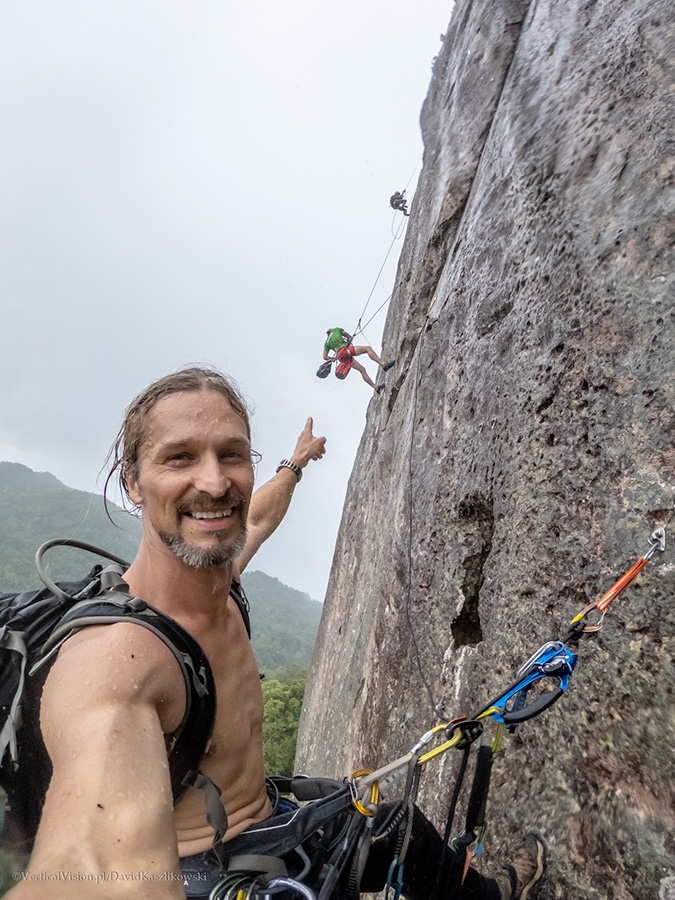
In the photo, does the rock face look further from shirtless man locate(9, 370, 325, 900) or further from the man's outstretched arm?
shirtless man locate(9, 370, 325, 900)

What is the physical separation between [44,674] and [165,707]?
1.21ft

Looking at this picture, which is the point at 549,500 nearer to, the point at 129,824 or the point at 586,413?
the point at 586,413

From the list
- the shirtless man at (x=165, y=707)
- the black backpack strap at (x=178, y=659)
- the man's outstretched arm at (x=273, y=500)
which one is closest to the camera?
the shirtless man at (x=165, y=707)

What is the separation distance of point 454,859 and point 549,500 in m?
1.61

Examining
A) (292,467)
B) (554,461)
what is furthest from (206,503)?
(292,467)

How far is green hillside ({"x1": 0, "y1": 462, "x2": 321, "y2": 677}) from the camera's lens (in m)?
60.8

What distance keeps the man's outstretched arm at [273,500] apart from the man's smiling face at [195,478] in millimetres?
1153

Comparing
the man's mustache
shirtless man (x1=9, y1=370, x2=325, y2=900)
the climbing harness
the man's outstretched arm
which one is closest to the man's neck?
shirtless man (x1=9, y1=370, x2=325, y2=900)

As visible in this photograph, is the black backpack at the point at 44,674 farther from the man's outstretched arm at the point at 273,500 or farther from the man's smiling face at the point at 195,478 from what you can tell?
the man's outstretched arm at the point at 273,500

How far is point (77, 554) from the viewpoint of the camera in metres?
78.2

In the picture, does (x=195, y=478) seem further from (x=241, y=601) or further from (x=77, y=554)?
(x=77, y=554)

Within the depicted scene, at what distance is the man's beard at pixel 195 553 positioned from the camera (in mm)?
2201

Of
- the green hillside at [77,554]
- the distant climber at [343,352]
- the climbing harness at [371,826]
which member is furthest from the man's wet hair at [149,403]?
the green hillside at [77,554]

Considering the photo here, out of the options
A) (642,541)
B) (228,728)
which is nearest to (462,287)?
(642,541)
